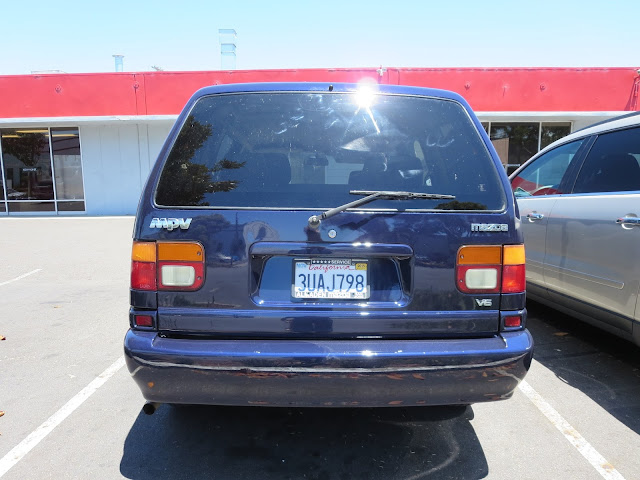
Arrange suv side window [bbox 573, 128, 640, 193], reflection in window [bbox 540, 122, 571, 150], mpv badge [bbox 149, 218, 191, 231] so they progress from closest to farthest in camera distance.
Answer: mpv badge [bbox 149, 218, 191, 231] → suv side window [bbox 573, 128, 640, 193] → reflection in window [bbox 540, 122, 571, 150]

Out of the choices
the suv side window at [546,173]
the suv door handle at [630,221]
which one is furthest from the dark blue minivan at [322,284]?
the suv side window at [546,173]

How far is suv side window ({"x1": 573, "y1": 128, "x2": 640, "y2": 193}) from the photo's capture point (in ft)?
11.4

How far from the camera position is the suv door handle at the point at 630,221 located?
3.11 metres

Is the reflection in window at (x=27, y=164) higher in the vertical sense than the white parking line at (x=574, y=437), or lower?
higher

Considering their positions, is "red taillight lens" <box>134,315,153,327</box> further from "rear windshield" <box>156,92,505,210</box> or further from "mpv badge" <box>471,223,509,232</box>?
"mpv badge" <box>471,223,509,232</box>

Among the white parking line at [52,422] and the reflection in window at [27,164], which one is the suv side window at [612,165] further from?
the reflection in window at [27,164]

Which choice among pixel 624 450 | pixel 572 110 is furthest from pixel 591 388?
pixel 572 110

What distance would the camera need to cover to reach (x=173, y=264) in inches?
87.4

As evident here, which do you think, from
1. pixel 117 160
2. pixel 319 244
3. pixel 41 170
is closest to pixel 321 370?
pixel 319 244

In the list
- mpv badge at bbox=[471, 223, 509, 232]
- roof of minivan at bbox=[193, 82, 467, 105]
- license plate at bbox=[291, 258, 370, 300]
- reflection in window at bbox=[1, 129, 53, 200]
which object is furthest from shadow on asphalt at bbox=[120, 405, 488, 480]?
reflection in window at bbox=[1, 129, 53, 200]

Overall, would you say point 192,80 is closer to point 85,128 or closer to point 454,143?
point 85,128

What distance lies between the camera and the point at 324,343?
2.17 meters

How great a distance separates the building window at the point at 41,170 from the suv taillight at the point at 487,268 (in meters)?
16.9

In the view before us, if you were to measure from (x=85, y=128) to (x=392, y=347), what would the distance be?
16758 mm
